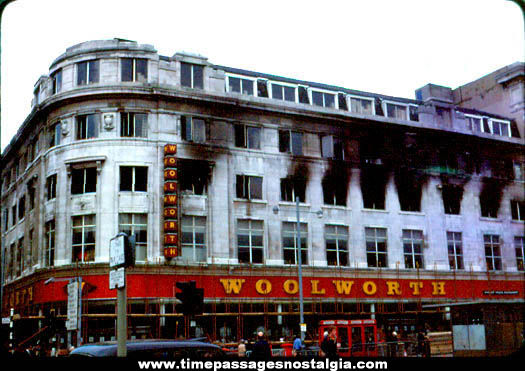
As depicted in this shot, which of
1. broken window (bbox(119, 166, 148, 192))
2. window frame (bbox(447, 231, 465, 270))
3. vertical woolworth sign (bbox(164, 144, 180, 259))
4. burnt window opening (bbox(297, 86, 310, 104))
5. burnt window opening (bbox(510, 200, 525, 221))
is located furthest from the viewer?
burnt window opening (bbox(510, 200, 525, 221))

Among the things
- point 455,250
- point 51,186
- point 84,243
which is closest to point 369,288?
point 455,250

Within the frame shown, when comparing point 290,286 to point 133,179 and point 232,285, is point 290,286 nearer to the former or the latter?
point 232,285

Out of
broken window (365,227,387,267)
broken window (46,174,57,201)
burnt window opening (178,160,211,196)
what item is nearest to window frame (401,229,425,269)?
broken window (365,227,387,267)

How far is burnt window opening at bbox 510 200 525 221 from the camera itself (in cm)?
5750

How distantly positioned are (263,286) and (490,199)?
23868 millimetres

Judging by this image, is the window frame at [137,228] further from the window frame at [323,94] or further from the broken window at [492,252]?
the broken window at [492,252]

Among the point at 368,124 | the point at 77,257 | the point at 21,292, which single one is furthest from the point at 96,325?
the point at 368,124

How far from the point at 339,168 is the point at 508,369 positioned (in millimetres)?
44941

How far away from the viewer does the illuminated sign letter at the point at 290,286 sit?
46.9 meters

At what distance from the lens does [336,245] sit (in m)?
50.1

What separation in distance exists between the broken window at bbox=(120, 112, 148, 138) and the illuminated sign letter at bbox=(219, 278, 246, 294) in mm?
11949

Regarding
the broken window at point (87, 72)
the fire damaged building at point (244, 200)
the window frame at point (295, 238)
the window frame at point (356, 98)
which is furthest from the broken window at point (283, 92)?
the broken window at point (87, 72)

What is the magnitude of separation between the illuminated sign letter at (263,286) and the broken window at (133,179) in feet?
35.1

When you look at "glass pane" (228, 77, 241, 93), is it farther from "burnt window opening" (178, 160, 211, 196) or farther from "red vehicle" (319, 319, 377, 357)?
"red vehicle" (319, 319, 377, 357)
